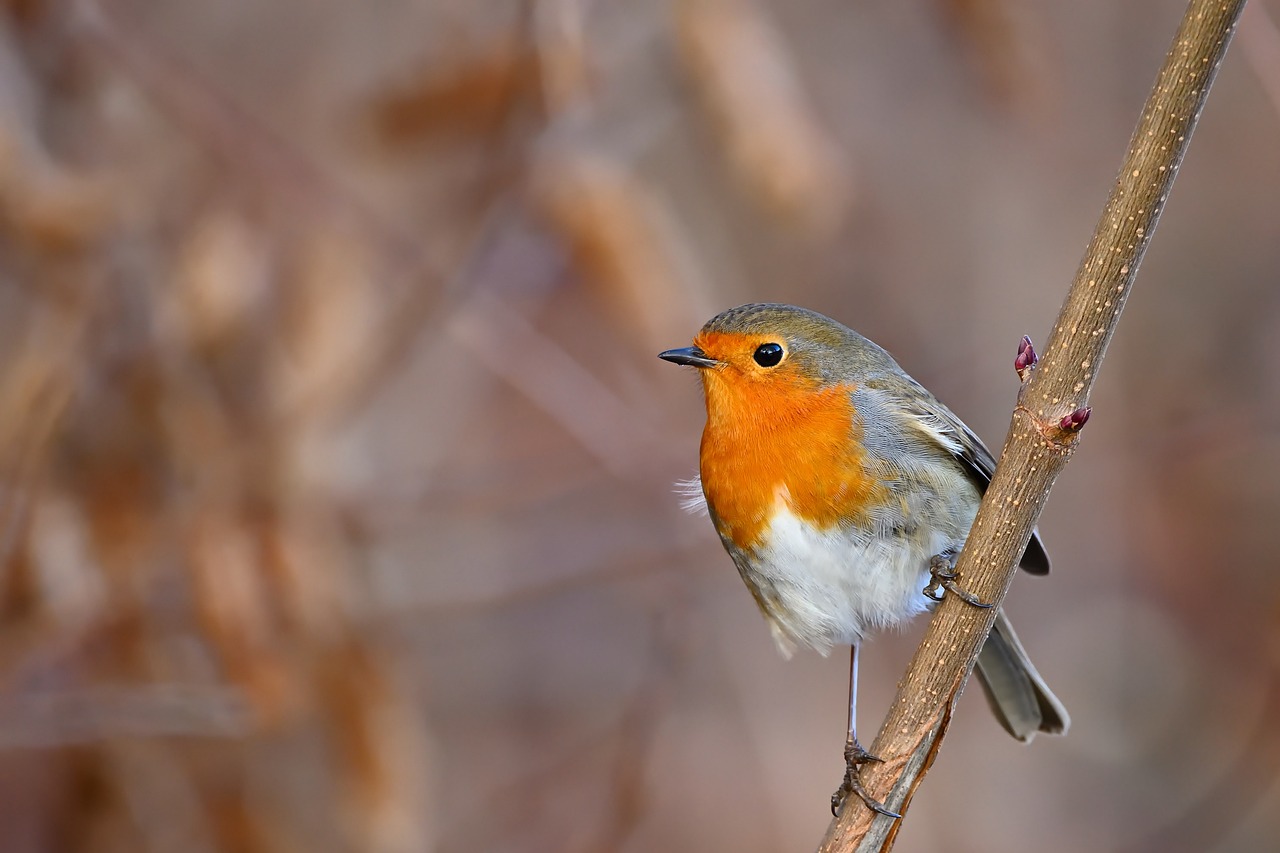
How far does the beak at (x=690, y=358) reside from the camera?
8.93ft

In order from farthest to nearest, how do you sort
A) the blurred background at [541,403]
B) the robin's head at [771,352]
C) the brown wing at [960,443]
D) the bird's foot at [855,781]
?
the blurred background at [541,403] → the robin's head at [771,352] → the brown wing at [960,443] → the bird's foot at [855,781]

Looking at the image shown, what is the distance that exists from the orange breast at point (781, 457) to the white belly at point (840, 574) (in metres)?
0.04

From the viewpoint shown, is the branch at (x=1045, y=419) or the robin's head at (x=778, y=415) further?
the robin's head at (x=778, y=415)

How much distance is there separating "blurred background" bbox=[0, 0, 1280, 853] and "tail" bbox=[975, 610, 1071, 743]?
0.91 m

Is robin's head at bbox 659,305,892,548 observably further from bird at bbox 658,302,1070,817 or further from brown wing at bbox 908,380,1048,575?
brown wing at bbox 908,380,1048,575

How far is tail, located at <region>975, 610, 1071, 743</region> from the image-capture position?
9.24 ft

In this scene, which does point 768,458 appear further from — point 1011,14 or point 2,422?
point 2,422

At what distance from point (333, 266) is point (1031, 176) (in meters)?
3.49

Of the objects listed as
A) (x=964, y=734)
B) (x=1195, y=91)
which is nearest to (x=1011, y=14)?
(x=1195, y=91)

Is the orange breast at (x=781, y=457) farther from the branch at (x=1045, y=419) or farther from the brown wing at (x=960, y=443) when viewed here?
the branch at (x=1045, y=419)

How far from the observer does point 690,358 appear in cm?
276

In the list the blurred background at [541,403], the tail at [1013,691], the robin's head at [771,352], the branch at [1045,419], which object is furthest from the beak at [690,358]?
the branch at [1045,419]

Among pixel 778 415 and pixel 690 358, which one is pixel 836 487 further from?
pixel 690 358

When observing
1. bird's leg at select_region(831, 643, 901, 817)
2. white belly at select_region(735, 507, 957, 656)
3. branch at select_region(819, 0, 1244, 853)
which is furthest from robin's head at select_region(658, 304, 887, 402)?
branch at select_region(819, 0, 1244, 853)
